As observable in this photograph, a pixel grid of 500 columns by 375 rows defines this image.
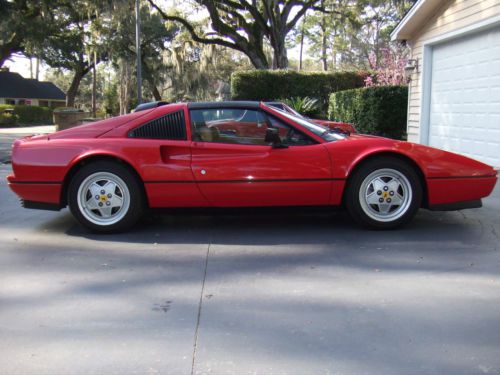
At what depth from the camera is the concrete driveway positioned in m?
2.62

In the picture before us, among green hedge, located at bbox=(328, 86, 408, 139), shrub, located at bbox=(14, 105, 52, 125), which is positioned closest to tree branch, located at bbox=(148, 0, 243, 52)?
green hedge, located at bbox=(328, 86, 408, 139)

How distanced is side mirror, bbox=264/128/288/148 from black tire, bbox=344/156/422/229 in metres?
0.76

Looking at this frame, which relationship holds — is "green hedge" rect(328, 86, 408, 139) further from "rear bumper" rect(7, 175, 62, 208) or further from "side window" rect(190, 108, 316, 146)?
"rear bumper" rect(7, 175, 62, 208)

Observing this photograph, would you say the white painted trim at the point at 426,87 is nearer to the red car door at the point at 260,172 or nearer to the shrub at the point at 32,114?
the red car door at the point at 260,172

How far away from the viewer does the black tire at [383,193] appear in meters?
4.97

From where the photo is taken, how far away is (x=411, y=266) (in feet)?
13.3

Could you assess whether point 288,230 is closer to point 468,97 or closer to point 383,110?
point 468,97

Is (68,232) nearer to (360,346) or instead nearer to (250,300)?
(250,300)

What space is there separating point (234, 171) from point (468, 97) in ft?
22.9

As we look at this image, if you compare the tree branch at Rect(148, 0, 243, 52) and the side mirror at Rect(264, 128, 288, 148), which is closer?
the side mirror at Rect(264, 128, 288, 148)

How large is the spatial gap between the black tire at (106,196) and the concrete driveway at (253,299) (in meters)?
0.15

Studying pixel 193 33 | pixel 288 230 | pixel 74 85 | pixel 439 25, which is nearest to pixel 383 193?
pixel 288 230

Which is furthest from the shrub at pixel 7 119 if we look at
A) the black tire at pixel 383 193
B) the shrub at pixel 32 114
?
the black tire at pixel 383 193

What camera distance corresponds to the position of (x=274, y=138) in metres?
4.96
